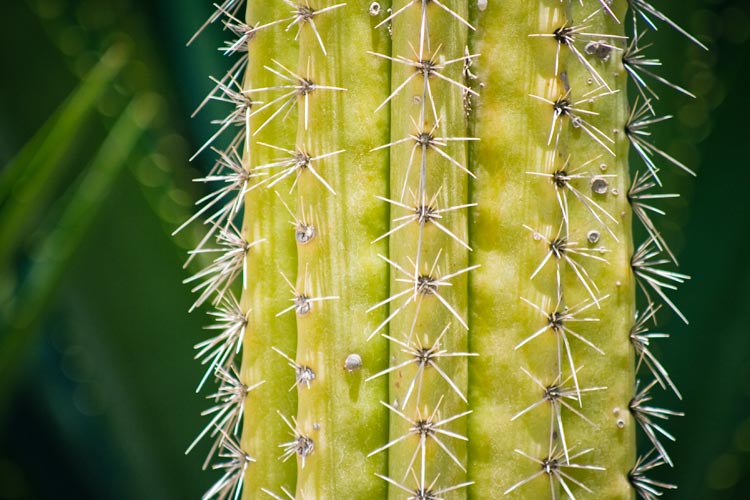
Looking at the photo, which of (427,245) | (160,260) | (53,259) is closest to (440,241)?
(427,245)

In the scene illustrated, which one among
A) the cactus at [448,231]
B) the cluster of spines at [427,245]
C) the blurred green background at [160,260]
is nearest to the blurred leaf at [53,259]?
the blurred green background at [160,260]

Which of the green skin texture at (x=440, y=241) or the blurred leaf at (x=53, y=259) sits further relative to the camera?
the blurred leaf at (x=53, y=259)

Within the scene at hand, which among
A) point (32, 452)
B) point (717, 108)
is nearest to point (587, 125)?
point (717, 108)

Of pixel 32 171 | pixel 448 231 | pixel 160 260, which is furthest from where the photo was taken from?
pixel 160 260

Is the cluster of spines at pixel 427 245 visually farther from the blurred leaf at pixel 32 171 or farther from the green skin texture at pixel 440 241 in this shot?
the blurred leaf at pixel 32 171

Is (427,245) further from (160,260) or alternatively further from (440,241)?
(160,260)

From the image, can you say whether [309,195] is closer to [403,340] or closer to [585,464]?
[403,340]

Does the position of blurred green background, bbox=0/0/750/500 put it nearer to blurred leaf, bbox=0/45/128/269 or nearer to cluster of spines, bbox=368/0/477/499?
blurred leaf, bbox=0/45/128/269
